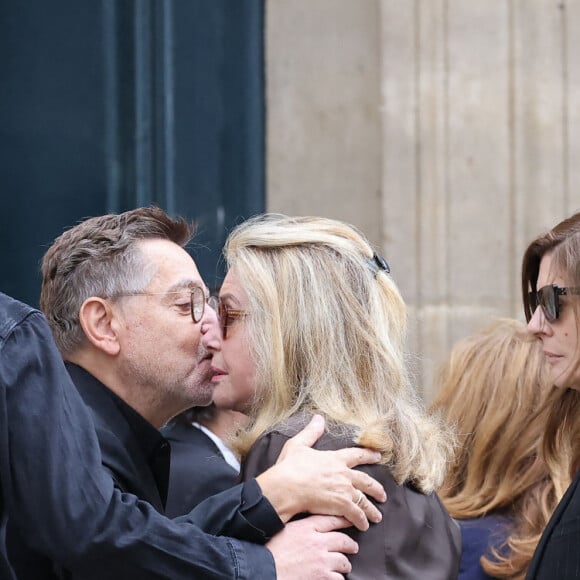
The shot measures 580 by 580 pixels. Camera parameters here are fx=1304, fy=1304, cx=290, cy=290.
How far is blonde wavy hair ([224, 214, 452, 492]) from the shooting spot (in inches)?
104

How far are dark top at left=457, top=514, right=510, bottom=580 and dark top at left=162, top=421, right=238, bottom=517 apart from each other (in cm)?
59

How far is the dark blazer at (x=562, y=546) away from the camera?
7.52 feet

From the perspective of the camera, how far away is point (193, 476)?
3.42 m

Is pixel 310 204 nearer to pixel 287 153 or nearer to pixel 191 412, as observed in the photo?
Result: pixel 287 153

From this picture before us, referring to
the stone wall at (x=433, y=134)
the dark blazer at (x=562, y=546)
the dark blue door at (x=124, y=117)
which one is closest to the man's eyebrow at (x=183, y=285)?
the dark blazer at (x=562, y=546)

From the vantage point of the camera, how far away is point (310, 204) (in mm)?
4508

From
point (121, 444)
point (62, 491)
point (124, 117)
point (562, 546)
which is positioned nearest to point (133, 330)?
point (121, 444)

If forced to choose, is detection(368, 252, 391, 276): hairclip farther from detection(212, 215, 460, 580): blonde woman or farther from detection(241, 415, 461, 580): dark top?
detection(241, 415, 461, 580): dark top

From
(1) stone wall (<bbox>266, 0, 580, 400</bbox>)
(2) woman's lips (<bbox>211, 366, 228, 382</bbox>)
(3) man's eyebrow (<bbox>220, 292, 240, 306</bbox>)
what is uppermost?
(1) stone wall (<bbox>266, 0, 580, 400</bbox>)

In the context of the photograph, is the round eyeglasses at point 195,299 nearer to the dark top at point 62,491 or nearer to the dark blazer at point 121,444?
the dark blazer at point 121,444

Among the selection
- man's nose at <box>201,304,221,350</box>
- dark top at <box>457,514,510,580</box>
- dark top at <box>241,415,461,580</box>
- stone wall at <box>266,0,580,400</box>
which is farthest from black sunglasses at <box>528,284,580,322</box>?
stone wall at <box>266,0,580,400</box>

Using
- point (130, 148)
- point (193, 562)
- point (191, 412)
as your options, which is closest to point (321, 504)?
point (193, 562)

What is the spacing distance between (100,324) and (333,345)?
0.59 meters

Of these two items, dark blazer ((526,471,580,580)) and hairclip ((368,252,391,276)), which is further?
hairclip ((368,252,391,276))
